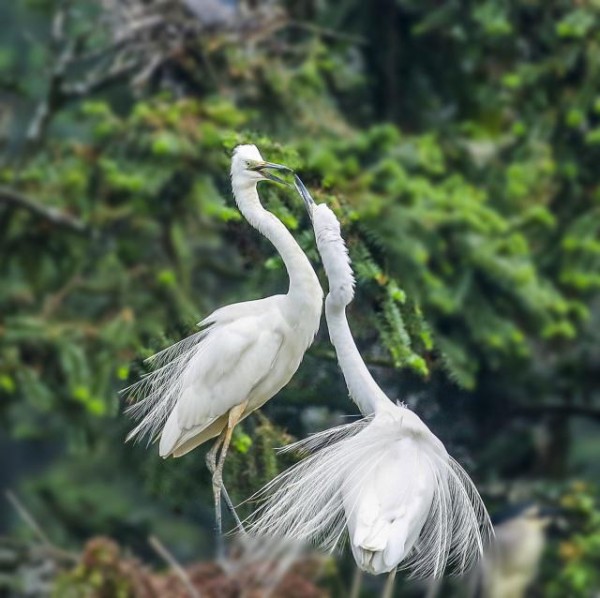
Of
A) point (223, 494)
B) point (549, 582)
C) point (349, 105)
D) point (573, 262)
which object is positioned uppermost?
point (349, 105)

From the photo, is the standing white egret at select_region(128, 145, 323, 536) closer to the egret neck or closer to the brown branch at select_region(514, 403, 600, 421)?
the egret neck

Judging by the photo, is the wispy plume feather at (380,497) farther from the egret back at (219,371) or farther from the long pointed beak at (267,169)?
the long pointed beak at (267,169)

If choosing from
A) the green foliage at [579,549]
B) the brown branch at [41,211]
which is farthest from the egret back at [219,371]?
the green foliage at [579,549]

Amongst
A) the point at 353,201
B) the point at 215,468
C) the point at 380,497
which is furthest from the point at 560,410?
the point at 380,497

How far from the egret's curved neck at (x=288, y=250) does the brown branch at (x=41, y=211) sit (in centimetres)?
428

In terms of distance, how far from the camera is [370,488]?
3676 millimetres

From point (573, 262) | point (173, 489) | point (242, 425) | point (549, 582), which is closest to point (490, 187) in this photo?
point (573, 262)

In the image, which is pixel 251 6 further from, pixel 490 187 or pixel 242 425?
pixel 242 425

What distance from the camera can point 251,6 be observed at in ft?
28.6

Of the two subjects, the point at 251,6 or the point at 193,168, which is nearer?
the point at 193,168

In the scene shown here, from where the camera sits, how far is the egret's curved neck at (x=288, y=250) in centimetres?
351

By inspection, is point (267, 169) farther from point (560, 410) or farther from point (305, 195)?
point (560, 410)

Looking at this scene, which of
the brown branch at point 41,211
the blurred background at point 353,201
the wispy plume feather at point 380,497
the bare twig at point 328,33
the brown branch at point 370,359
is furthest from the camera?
the bare twig at point 328,33

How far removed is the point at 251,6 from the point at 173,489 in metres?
3.38
